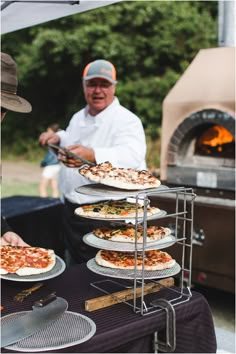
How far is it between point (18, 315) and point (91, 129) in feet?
5.55

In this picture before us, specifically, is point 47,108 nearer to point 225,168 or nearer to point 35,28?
point 35,28

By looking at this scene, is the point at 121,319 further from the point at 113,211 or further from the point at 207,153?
the point at 207,153

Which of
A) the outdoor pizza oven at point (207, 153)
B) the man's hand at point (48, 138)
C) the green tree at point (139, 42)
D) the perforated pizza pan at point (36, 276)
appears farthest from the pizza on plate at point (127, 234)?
the green tree at point (139, 42)

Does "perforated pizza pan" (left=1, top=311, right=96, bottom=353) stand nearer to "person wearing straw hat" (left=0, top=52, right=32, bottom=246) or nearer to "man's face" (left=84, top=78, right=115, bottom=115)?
"person wearing straw hat" (left=0, top=52, right=32, bottom=246)

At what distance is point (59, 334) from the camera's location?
145cm

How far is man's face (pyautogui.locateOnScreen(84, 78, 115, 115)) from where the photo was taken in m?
3.04

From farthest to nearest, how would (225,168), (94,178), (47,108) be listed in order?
(47,108), (225,168), (94,178)

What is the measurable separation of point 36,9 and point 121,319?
2.23 meters

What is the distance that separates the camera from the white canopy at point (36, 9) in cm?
286

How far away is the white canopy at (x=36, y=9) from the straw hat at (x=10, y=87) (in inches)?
36.9

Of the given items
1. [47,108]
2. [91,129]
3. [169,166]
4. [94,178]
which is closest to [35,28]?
[47,108]

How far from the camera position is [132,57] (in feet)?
42.4

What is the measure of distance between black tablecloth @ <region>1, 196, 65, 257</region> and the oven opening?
4.38ft

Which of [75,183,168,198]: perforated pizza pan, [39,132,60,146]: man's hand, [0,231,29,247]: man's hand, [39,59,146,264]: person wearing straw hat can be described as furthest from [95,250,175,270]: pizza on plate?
[39,132,60,146]: man's hand
